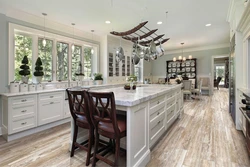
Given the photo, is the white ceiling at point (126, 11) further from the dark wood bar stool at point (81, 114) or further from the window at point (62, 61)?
the dark wood bar stool at point (81, 114)

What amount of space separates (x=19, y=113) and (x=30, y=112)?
192 mm

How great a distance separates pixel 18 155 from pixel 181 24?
492cm

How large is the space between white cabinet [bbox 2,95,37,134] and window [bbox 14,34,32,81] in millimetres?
797

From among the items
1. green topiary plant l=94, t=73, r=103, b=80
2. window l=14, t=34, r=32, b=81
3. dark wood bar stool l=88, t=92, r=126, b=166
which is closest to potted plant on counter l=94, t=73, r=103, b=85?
green topiary plant l=94, t=73, r=103, b=80

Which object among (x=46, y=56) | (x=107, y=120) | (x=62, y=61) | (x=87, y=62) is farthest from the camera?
(x=87, y=62)

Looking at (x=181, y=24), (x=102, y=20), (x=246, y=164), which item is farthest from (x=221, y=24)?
(x=246, y=164)

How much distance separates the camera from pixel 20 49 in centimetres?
341

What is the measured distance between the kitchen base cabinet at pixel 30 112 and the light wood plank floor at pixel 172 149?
190 mm

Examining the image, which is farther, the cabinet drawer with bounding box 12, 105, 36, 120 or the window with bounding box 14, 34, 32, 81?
the window with bounding box 14, 34, 32, 81

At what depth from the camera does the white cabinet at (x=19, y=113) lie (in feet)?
8.79

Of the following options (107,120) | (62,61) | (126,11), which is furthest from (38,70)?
(107,120)

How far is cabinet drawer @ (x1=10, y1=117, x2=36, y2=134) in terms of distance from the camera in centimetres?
272

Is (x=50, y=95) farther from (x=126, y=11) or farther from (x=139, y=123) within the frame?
(x=126, y=11)

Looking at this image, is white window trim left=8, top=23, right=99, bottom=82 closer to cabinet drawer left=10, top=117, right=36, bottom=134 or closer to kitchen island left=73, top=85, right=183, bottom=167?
cabinet drawer left=10, top=117, right=36, bottom=134
